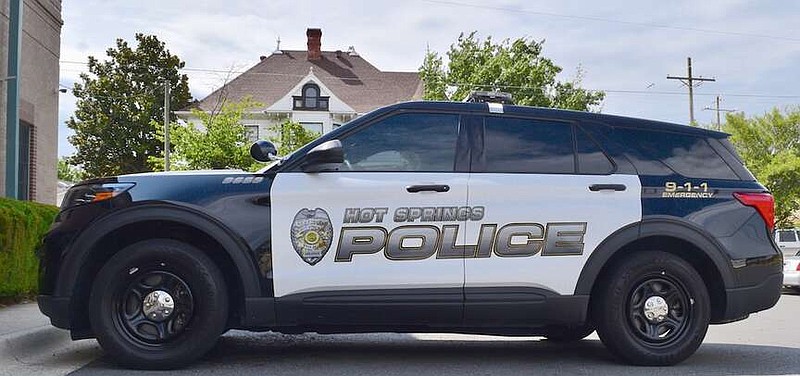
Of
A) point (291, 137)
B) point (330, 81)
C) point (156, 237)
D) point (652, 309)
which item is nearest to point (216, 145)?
point (291, 137)

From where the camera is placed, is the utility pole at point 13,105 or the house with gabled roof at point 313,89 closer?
the utility pole at point 13,105

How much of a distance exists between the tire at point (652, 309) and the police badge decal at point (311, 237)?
1.89 metres

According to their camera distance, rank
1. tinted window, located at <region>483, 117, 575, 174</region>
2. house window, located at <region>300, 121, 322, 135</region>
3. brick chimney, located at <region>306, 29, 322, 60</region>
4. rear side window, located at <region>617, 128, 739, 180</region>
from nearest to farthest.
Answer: tinted window, located at <region>483, 117, 575, 174</region>, rear side window, located at <region>617, 128, 739, 180</region>, house window, located at <region>300, 121, 322, 135</region>, brick chimney, located at <region>306, 29, 322, 60</region>

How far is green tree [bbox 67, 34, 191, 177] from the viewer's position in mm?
50406

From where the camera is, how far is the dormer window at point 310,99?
1836 inches

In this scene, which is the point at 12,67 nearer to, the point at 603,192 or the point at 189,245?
the point at 189,245

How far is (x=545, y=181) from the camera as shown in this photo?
5715 mm

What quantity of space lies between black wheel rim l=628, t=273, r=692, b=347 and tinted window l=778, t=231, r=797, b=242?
24.0 meters

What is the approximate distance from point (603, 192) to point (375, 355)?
2068mm

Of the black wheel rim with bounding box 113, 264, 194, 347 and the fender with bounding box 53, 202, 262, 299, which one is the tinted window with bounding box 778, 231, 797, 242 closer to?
the fender with bounding box 53, 202, 262, 299

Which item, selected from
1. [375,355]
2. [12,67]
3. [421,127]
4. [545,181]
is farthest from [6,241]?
[545,181]

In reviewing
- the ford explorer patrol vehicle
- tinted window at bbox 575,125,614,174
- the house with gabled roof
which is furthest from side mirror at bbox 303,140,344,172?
the house with gabled roof

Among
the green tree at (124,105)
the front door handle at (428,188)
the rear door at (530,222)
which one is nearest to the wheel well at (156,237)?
the front door handle at (428,188)

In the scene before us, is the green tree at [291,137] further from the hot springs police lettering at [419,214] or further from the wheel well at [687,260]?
the hot springs police lettering at [419,214]
